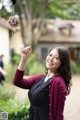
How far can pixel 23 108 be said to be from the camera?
556 centimetres

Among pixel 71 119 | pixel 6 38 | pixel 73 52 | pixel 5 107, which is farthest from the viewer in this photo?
pixel 73 52

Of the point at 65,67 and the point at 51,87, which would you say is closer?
the point at 51,87

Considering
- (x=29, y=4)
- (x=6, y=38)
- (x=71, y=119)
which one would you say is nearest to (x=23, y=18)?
(x=29, y=4)

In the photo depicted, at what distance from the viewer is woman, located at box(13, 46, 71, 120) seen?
354 centimetres

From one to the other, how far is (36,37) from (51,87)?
784 inches

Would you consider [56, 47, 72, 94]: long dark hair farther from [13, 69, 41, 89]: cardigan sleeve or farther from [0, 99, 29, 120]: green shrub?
[0, 99, 29, 120]: green shrub

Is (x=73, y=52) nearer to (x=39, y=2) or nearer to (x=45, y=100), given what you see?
(x=39, y=2)

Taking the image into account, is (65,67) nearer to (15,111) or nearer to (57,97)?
(57,97)

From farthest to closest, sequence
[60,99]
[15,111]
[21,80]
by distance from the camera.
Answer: [15,111]
[21,80]
[60,99]

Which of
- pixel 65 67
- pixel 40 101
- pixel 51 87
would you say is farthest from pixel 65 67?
pixel 40 101

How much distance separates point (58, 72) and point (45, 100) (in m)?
0.29

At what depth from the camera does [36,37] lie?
76.9 ft

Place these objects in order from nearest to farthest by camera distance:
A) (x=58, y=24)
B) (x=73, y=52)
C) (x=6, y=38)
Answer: (x=6, y=38)
(x=58, y=24)
(x=73, y=52)

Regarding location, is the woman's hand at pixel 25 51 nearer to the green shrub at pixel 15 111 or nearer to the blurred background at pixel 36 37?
the blurred background at pixel 36 37
